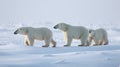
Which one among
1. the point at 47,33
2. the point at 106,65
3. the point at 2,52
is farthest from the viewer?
the point at 47,33

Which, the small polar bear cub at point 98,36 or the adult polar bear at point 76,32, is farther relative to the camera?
the small polar bear cub at point 98,36

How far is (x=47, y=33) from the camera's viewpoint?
40.8 feet

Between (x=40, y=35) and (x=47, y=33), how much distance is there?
0.25 metres

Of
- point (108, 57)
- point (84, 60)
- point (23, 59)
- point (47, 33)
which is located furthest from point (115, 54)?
point (47, 33)

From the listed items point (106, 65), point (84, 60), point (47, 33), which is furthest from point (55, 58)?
point (47, 33)

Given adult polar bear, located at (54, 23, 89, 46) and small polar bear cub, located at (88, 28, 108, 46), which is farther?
small polar bear cub, located at (88, 28, 108, 46)

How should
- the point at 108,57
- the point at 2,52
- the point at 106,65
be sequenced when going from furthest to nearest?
the point at 2,52, the point at 108,57, the point at 106,65

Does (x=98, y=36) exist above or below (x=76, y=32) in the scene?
below

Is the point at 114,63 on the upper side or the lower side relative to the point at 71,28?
lower

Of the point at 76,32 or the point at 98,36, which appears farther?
the point at 98,36

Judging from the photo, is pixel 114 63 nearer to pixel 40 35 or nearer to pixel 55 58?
pixel 55 58

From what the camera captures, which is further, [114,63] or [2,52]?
[2,52]

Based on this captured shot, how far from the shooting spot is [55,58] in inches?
323

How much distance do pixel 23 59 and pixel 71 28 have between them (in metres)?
4.90
